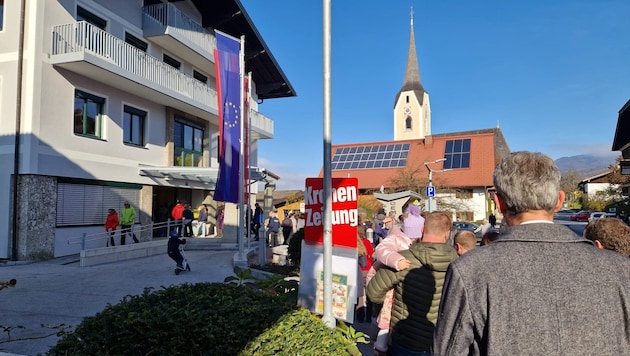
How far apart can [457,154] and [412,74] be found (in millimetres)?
38362

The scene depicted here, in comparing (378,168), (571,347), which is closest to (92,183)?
(571,347)

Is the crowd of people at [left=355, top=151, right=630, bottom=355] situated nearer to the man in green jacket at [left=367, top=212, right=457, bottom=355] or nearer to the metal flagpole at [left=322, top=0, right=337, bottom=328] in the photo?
the man in green jacket at [left=367, top=212, right=457, bottom=355]

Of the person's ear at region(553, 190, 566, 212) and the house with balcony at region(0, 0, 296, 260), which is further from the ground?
the house with balcony at region(0, 0, 296, 260)

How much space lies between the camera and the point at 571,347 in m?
1.55

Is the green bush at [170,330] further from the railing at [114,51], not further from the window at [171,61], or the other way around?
the window at [171,61]

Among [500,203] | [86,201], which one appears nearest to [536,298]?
[500,203]

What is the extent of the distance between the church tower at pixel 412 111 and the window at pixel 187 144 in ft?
183

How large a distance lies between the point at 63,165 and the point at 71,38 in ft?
14.3

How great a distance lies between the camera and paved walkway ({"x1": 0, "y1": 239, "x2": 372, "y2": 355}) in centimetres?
638

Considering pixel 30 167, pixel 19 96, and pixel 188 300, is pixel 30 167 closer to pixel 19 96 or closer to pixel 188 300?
pixel 19 96

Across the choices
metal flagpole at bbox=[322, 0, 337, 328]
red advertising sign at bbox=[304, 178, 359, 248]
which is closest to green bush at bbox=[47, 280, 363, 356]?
metal flagpole at bbox=[322, 0, 337, 328]

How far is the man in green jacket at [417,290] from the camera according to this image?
3.35 meters

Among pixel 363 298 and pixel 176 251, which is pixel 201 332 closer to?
pixel 363 298

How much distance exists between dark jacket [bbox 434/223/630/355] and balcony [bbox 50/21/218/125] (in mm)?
15357
